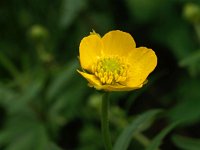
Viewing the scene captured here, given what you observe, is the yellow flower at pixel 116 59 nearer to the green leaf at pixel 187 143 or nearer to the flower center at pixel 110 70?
the flower center at pixel 110 70

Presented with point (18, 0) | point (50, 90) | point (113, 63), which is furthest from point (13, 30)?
point (113, 63)

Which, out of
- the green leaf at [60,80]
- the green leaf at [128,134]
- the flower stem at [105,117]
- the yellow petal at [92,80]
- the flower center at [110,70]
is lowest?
the green leaf at [128,134]

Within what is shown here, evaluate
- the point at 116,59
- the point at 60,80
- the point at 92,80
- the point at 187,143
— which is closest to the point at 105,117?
the point at 92,80

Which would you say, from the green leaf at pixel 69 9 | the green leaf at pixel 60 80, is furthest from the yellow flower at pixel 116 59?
the green leaf at pixel 69 9

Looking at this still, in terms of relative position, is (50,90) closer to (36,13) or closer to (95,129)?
(95,129)

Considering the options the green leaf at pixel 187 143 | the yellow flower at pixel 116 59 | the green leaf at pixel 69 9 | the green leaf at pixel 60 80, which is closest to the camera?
the yellow flower at pixel 116 59

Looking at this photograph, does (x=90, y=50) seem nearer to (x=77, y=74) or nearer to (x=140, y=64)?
(x=140, y=64)

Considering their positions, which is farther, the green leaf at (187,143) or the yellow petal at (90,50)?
the green leaf at (187,143)
